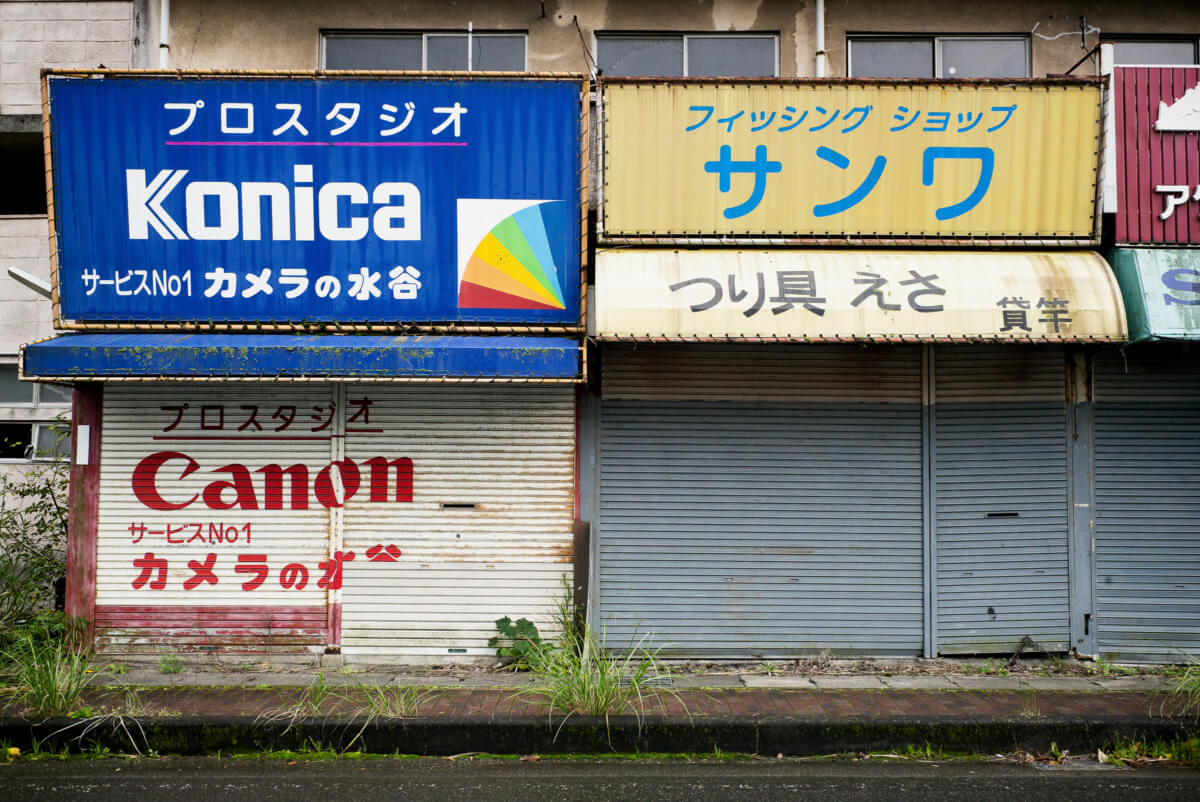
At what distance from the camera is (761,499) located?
8.79m

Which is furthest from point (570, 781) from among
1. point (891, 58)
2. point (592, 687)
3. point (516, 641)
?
point (891, 58)

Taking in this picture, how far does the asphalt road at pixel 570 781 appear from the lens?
573 cm

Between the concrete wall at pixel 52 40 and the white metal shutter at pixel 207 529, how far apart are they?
4.56 meters

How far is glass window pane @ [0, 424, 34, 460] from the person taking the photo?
1059 cm

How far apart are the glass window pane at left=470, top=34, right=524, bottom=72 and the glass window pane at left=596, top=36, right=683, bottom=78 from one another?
3.29 ft

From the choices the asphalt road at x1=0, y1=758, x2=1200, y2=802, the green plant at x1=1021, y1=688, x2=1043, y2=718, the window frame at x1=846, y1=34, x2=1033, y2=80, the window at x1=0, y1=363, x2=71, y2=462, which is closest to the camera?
the asphalt road at x1=0, y1=758, x2=1200, y2=802

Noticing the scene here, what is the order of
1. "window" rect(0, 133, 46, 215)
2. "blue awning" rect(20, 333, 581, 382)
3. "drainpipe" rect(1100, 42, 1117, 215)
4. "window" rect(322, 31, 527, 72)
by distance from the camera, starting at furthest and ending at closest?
"window" rect(0, 133, 46, 215) < "window" rect(322, 31, 527, 72) < "drainpipe" rect(1100, 42, 1117, 215) < "blue awning" rect(20, 333, 581, 382)

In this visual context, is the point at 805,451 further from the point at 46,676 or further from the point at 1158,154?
the point at 46,676

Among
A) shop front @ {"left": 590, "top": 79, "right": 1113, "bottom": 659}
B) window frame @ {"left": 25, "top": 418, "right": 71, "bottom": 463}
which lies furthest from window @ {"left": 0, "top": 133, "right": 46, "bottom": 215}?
shop front @ {"left": 590, "top": 79, "right": 1113, "bottom": 659}

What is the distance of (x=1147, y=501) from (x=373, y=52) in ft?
34.0

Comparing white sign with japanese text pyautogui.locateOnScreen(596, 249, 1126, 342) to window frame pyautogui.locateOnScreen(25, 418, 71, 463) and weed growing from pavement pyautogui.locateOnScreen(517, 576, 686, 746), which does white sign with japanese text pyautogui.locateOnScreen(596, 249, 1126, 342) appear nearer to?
weed growing from pavement pyautogui.locateOnScreen(517, 576, 686, 746)

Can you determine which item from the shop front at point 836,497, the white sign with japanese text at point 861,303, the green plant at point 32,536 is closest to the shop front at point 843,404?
the shop front at point 836,497

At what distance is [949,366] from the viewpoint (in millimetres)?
8883

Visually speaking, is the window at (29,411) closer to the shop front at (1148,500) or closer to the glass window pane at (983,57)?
the glass window pane at (983,57)
